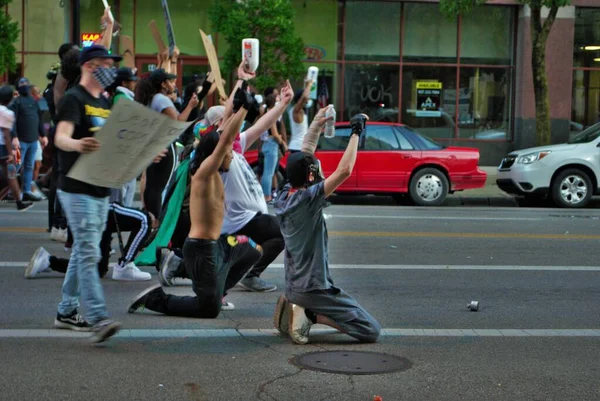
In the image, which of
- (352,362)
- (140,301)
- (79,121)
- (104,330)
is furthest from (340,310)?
(79,121)

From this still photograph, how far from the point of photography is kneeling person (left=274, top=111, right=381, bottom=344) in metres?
6.47

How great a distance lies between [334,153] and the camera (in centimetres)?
1677

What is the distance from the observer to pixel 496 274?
30.9 ft

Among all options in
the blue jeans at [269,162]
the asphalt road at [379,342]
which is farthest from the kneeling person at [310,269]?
the blue jeans at [269,162]

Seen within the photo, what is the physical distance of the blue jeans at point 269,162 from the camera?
52.3 ft

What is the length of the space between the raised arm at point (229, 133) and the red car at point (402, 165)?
9919 millimetres

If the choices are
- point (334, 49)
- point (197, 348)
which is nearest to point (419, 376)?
point (197, 348)

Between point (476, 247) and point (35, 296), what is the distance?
5350mm

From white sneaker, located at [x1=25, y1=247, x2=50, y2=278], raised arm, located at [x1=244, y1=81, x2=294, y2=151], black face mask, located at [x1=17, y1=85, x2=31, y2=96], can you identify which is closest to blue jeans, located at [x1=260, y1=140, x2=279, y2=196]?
black face mask, located at [x1=17, y1=85, x2=31, y2=96]

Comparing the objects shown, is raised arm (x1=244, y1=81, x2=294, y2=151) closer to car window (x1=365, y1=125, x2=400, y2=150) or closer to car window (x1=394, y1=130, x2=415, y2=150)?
car window (x1=365, y1=125, x2=400, y2=150)

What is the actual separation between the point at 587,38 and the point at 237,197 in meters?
18.8

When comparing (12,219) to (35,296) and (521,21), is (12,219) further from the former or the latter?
(521,21)

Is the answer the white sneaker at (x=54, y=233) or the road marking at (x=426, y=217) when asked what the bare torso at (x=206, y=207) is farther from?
the road marking at (x=426, y=217)

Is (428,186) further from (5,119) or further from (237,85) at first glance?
(237,85)
